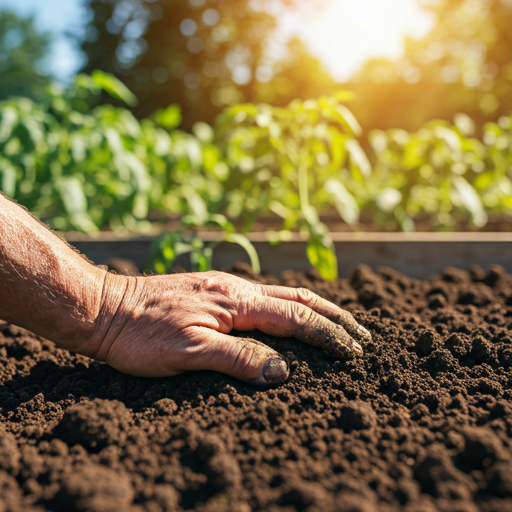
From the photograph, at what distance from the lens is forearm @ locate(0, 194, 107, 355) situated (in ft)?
4.58

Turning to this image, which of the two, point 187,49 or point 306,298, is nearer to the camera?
point 306,298

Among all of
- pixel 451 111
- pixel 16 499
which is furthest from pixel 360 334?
pixel 451 111

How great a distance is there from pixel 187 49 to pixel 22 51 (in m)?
29.5

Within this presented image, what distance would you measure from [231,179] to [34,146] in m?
1.19

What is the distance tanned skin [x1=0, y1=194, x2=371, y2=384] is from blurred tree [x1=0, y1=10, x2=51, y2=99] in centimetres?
4148

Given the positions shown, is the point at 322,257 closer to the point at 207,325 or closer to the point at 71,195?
the point at 207,325

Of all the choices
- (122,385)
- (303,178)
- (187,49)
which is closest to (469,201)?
(303,178)

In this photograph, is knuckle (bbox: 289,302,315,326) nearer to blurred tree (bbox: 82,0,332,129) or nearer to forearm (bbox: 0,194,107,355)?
forearm (bbox: 0,194,107,355)

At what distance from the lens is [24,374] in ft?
5.20

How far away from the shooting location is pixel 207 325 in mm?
1442

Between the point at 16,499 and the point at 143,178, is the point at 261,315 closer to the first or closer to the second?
the point at 16,499

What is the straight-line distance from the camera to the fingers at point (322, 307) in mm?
1572

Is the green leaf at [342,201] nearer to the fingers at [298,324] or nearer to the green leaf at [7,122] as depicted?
the fingers at [298,324]

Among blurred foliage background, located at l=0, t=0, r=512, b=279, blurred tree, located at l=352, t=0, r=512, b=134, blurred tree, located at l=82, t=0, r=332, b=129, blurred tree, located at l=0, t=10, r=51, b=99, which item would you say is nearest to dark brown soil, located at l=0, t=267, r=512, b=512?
blurred foliage background, located at l=0, t=0, r=512, b=279
